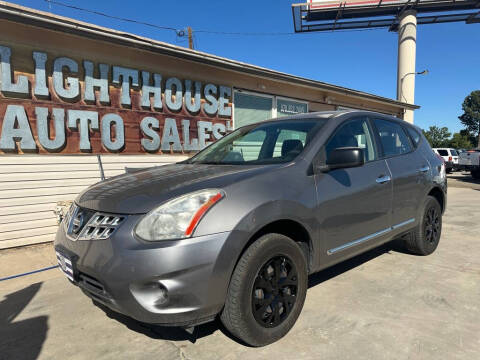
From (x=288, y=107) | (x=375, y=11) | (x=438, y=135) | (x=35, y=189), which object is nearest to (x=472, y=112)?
(x=438, y=135)

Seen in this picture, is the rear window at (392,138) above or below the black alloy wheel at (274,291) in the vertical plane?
above

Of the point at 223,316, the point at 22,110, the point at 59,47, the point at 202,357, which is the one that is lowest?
the point at 202,357

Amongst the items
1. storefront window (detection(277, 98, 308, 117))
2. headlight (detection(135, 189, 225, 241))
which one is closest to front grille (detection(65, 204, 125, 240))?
headlight (detection(135, 189, 225, 241))

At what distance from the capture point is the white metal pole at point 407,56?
67.2 ft

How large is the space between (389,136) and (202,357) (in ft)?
9.33

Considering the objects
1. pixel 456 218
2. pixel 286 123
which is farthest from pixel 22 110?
pixel 456 218

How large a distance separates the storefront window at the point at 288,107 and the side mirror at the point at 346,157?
20.0 feet

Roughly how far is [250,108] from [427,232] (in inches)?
195

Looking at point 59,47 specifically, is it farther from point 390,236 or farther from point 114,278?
point 390,236

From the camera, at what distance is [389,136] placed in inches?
142

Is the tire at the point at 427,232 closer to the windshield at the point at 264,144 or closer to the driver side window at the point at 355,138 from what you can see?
the driver side window at the point at 355,138

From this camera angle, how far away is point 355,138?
3188 millimetres

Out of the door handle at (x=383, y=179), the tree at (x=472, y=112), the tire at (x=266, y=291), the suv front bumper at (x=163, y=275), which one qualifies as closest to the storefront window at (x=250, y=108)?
the door handle at (x=383, y=179)

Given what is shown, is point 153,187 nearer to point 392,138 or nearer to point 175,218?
point 175,218
